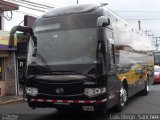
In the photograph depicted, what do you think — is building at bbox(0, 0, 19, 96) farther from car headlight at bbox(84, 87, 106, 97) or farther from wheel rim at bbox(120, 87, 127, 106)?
car headlight at bbox(84, 87, 106, 97)

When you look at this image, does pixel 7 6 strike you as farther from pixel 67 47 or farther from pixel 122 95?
pixel 67 47

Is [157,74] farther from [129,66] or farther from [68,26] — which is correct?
[68,26]

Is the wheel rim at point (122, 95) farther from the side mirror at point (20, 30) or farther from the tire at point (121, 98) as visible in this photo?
the side mirror at point (20, 30)

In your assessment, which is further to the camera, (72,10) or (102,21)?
(72,10)

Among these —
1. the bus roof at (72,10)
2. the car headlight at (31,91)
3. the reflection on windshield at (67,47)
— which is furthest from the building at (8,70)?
the reflection on windshield at (67,47)

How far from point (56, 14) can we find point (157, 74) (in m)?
19.4

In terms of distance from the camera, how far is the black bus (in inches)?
396

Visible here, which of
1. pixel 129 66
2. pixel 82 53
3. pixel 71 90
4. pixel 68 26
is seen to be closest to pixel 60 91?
pixel 71 90

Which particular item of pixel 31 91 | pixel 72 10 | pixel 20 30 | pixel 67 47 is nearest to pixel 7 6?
pixel 20 30

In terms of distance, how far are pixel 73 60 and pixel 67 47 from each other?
0.44 metres

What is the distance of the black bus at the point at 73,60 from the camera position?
33.0 ft

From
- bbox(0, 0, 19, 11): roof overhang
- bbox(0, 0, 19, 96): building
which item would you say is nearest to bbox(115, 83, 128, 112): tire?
bbox(0, 0, 19, 96): building

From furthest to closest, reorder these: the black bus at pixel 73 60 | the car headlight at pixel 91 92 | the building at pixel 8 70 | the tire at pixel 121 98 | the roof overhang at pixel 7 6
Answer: the building at pixel 8 70
the roof overhang at pixel 7 6
the tire at pixel 121 98
the black bus at pixel 73 60
the car headlight at pixel 91 92

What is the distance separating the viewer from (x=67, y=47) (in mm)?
10406
